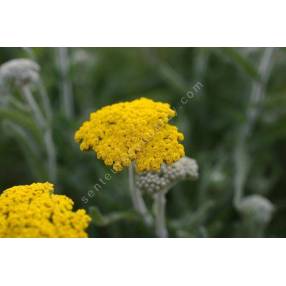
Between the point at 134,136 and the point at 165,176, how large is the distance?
0.81 ft

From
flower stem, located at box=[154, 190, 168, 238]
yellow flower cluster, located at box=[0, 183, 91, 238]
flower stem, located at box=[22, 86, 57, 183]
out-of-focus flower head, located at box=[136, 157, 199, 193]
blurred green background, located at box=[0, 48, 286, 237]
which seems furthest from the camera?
blurred green background, located at box=[0, 48, 286, 237]

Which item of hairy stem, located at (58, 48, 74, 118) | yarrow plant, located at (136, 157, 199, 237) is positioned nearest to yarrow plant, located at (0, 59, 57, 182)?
hairy stem, located at (58, 48, 74, 118)

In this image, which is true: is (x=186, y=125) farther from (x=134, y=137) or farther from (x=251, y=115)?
(x=134, y=137)

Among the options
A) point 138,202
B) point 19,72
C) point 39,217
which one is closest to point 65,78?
point 19,72

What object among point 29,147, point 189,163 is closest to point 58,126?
point 29,147

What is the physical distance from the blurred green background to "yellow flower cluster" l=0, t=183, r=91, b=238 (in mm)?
417

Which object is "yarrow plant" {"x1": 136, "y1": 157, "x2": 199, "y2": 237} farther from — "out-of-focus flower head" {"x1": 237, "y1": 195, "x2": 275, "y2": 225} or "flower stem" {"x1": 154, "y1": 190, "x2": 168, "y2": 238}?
"out-of-focus flower head" {"x1": 237, "y1": 195, "x2": 275, "y2": 225}

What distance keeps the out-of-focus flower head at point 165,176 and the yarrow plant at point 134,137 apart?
6 centimetres

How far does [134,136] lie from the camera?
1304 millimetres

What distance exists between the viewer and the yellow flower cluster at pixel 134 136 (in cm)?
127

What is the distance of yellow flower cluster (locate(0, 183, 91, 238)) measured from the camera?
117 cm

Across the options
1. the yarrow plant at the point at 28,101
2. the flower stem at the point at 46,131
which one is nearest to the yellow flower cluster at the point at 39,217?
the yarrow plant at the point at 28,101

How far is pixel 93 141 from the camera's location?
4.38ft

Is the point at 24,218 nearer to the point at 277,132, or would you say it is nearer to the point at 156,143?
the point at 156,143
